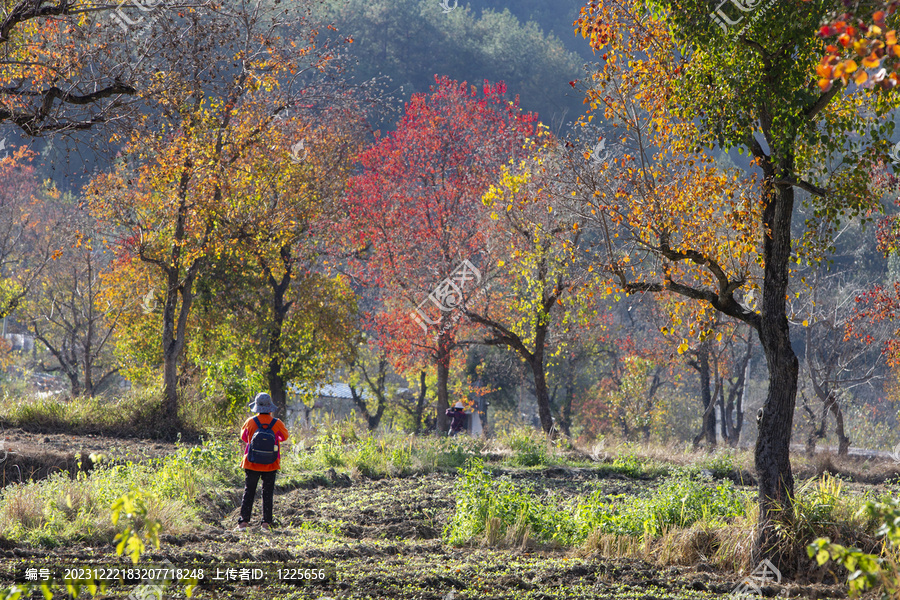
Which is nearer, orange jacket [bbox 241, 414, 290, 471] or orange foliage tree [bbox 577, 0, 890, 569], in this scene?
orange foliage tree [bbox 577, 0, 890, 569]

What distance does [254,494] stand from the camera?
289 inches

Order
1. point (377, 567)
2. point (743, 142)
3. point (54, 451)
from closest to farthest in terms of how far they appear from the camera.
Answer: point (377, 567)
point (743, 142)
point (54, 451)

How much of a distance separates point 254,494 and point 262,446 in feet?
1.65

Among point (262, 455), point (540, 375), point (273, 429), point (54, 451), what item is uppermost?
point (540, 375)

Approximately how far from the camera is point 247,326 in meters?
20.7

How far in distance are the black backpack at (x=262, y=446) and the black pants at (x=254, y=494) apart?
136 millimetres

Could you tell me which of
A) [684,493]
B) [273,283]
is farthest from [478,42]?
[684,493]

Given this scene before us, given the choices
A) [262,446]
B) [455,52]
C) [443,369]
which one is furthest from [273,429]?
[455,52]

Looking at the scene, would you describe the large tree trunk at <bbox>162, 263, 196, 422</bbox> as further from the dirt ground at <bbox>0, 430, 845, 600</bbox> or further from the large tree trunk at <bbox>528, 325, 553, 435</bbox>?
the large tree trunk at <bbox>528, 325, 553, 435</bbox>

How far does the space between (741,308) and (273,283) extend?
1719cm

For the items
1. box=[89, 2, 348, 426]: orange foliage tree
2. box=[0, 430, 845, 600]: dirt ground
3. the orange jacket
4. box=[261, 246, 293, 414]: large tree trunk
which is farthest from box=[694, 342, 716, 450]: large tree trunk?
the orange jacket

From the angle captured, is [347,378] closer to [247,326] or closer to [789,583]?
[247,326]

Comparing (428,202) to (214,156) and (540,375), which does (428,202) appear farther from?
(214,156)

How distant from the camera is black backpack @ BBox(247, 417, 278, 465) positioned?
7426mm
